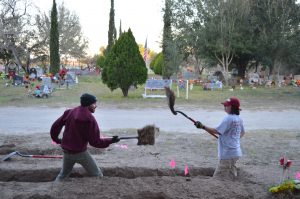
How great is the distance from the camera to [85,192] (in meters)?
5.14

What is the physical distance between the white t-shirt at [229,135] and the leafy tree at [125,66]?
16557 mm

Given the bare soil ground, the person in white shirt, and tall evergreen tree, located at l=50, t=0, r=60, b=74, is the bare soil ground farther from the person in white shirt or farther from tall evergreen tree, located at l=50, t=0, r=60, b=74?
tall evergreen tree, located at l=50, t=0, r=60, b=74

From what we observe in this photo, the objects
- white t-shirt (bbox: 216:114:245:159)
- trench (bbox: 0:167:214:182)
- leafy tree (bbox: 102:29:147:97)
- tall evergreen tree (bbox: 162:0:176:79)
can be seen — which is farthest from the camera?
tall evergreen tree (bbox: 162:0:176:79)

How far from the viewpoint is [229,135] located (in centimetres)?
591

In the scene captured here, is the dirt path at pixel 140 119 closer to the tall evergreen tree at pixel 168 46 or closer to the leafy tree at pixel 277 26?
the leafy tree at pixel 277 26

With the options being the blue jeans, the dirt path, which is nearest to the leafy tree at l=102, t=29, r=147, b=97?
the dirt path

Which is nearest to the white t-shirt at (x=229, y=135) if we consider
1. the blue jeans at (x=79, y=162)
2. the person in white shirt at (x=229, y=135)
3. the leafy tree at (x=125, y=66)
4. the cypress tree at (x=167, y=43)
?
the person in white shirt at (x=229, y=135)

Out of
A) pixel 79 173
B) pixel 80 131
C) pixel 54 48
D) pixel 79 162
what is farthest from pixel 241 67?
pixel 80 131

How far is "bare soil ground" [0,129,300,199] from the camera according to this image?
5273 millimetres

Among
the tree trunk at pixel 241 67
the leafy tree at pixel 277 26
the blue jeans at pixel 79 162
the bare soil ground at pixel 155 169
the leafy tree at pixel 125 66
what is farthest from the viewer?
the tree trunk at pixel 241 67

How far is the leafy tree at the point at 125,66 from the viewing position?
22.4 meters

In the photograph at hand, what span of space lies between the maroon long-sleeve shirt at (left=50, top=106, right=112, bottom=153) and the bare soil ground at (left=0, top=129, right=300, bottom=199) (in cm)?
50

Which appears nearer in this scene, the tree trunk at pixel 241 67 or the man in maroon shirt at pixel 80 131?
the man in maroon shirt at pixel 80 131

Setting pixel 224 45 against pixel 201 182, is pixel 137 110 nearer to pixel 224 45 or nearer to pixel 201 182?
pixel 201 182
